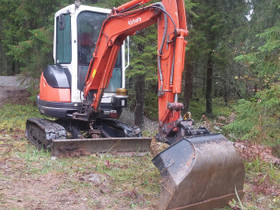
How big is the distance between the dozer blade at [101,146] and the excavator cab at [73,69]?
32.9 inches

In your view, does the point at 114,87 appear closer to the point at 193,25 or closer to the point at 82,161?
the point at 82,161

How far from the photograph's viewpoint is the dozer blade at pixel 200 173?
3227 mm

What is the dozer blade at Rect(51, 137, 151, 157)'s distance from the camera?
527 centimetres

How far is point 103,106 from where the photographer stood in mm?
6258

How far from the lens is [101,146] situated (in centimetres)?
557

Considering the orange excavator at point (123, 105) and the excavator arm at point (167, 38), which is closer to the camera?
the orange excavator at point (123, 105)

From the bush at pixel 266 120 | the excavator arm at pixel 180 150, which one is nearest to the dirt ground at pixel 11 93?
the bush at pixel 266 120

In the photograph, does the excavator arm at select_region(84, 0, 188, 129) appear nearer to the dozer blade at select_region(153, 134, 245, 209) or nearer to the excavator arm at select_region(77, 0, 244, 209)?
the excavator arm at select_region(77, 0, 244, 209)

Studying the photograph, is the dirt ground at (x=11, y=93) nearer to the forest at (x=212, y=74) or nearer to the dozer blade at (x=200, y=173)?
the forest at (x=212, y=74)

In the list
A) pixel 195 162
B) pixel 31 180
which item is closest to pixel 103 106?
pixel 31 180

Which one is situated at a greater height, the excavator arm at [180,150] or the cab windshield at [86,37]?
the cab windshield at [86,37]

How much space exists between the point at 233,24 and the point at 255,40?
1.81 m

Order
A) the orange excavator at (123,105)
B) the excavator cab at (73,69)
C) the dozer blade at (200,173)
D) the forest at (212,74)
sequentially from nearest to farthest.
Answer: the dozer blade at (200,173) → the orange excavator at (123,105) → the forest at (212,74) → the excavator cab at (73,69)

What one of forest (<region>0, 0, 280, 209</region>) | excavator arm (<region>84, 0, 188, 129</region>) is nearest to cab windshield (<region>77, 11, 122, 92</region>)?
excavator arm (<region>84, 0, 188, 129</region>)
